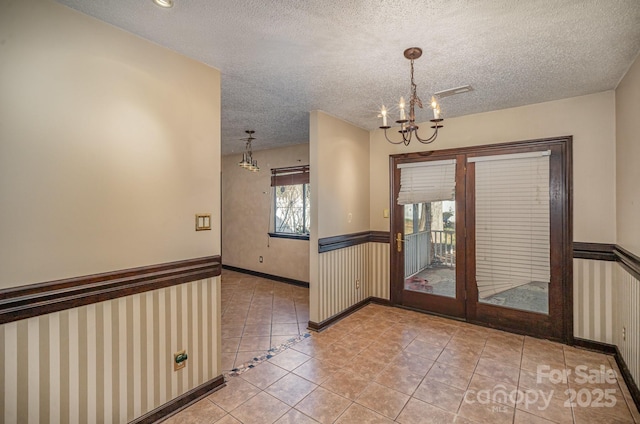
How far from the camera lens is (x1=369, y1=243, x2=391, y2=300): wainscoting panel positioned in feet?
14.3

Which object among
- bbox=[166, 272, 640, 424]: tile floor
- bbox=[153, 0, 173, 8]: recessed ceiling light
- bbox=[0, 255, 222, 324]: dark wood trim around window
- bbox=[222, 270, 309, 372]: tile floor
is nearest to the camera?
bbox=[0, 255, 222, 324]: dark wood trim around window

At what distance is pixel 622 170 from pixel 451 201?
5.20 feet

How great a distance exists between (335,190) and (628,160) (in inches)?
110

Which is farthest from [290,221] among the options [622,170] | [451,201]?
[622,170]

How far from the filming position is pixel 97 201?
1.77 m

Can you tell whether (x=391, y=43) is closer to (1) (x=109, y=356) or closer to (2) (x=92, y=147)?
(2) (x=92, y=147)

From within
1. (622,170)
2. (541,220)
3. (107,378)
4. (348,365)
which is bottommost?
(348,365)

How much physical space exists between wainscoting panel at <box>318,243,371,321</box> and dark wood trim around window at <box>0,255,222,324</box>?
166cm

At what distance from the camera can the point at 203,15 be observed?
173 centimetres

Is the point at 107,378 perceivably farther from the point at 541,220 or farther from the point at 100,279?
the point at 541,220

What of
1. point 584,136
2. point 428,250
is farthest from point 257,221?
point 584,136

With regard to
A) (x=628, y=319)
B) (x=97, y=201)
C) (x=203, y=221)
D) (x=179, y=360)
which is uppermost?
(x=97, y=201)

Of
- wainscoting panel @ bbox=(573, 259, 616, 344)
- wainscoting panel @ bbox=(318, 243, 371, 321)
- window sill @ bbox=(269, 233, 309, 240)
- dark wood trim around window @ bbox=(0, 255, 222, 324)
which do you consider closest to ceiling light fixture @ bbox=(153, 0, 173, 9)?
dark wood trim around window @ bbox=(0, 255, 222, 324)

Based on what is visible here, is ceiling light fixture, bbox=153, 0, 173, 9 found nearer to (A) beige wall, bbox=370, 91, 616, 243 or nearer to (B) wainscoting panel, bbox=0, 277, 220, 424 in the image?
(B) wainscoting panel, bbox=0, 277, 220, 424
